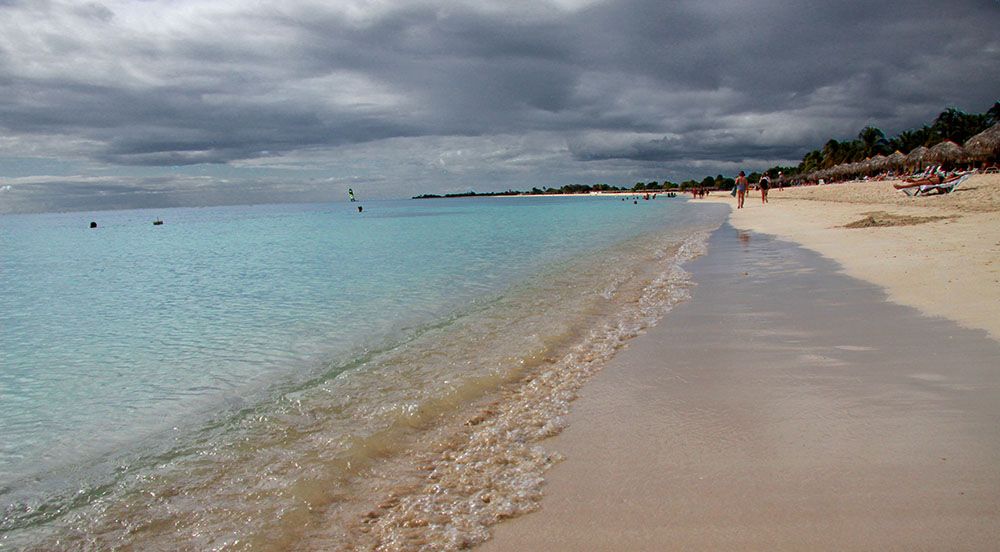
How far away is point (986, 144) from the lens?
39469 millimetres

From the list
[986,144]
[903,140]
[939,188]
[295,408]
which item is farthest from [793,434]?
[903,140]

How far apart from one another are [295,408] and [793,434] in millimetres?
4226

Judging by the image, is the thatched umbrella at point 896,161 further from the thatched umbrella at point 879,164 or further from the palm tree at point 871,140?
the palm tree at point 871,140

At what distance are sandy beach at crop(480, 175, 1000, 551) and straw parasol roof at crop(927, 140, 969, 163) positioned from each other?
2093 inches

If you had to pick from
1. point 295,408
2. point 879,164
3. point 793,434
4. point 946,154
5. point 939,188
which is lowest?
point 295,408

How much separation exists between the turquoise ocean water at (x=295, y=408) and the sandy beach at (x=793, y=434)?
43 centimetres

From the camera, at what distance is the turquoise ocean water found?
3.12 meters

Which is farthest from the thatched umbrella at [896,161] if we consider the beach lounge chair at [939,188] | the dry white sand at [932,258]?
the dry white sand at [932,258]

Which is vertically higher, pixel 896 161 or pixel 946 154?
pixel 896 161

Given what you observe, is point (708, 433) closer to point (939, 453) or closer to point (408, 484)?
point (939, 453)

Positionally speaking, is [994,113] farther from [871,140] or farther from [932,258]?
[932,258]

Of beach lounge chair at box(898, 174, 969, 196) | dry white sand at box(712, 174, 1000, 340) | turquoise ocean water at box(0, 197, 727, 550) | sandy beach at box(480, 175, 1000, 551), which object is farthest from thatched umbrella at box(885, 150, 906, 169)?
sandy beach at box(480, 175, 1000, 551)

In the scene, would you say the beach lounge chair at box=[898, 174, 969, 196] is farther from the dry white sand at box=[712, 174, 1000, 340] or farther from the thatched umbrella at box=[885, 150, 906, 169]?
the thatched umbrella at box=[885, 150, 906, 169]

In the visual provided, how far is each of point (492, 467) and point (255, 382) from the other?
3.67 meters
